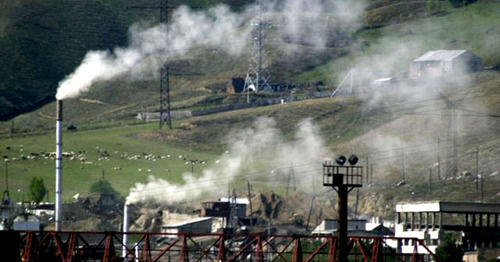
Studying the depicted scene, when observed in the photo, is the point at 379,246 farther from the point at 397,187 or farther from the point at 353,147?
the point at 353,147

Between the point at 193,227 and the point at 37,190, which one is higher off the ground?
the point at 37,190

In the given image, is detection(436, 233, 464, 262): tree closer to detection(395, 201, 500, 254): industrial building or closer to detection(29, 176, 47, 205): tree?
detection(395, 201, 500, 254): industrial building

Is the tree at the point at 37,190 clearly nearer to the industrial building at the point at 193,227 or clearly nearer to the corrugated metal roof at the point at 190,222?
the corrugated metal roof at the point at 190,222

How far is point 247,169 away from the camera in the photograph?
183 m

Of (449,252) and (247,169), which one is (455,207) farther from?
(247,169)

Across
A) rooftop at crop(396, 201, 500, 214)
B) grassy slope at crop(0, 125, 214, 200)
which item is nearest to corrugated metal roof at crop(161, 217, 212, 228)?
grassy slope at crop(0, 125, 214, 200)

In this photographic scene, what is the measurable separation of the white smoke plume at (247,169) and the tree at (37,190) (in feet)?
30.6

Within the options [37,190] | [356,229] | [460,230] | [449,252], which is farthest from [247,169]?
[449,252]

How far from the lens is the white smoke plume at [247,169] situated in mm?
169125

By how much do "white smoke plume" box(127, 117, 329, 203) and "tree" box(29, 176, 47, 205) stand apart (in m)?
9.32

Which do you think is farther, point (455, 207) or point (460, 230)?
point (460, 230)

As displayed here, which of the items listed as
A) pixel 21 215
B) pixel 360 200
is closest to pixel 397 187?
pixel 360 200

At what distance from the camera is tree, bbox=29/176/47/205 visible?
527 ft

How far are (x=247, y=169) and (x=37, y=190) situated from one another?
30139mm
